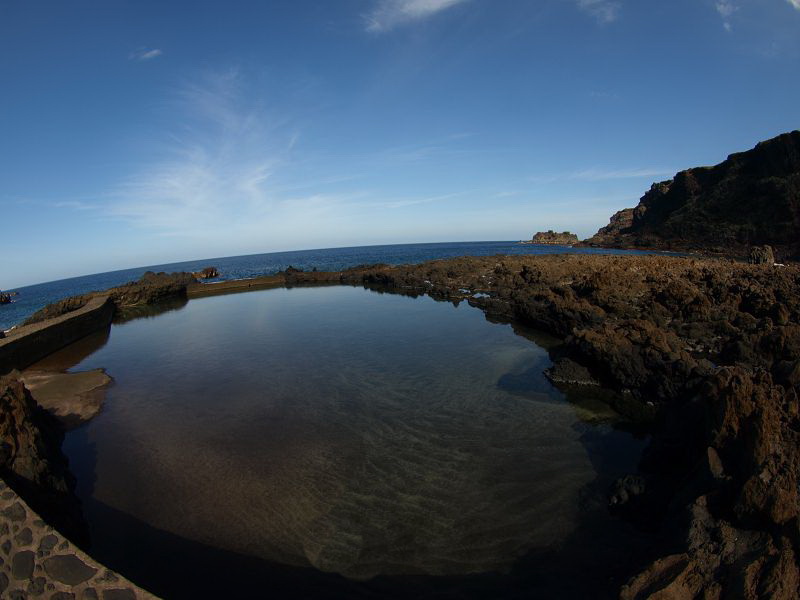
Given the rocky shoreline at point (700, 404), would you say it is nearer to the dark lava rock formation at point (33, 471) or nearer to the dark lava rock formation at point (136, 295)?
the dark lava rock formation at point (33, 471)

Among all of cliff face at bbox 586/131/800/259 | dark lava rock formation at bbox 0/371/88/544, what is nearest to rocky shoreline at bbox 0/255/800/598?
dark lava rock formation at bbox 0/371/88/544

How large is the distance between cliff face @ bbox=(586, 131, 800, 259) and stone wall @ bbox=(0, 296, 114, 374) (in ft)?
185

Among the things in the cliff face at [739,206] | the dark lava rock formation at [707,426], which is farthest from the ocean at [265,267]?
the dark lava rock formation at [707,426]

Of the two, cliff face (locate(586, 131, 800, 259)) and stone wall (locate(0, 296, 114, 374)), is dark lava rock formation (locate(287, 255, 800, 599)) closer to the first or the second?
stone wall (locate(0, 296, 114, 374))

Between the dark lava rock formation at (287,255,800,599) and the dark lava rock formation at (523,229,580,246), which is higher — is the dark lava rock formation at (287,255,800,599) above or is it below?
below

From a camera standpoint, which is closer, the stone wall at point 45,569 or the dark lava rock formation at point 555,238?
the stone wall at point 45,569

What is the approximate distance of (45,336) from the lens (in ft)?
58.1

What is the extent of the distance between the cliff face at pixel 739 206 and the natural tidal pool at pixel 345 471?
148ft

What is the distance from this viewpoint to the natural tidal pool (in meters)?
5.25

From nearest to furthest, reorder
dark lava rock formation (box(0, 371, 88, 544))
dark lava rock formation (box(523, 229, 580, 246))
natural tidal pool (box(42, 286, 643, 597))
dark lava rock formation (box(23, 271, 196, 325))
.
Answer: natural tidal pool (box(42, 286, 643, 597)) < dark lava rock formation (box(0, 371, 88, 544)) < dark lava rock formation (box(23, 271, 196, 325)) < dark lava rock formation (box(523, 229, 580, 246))

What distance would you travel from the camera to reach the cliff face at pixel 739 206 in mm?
45344

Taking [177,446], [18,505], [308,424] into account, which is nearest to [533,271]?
[308,424]

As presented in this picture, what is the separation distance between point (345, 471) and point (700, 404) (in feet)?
20.4

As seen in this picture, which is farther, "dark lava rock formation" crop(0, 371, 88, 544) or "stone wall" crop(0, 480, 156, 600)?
"dark lava rock formation" crop(0, 371, 88, 544)
